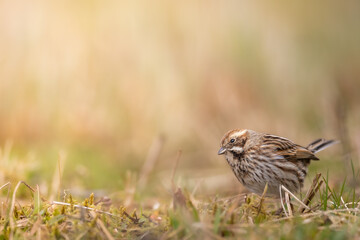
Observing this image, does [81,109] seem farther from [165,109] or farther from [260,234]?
[260,234]

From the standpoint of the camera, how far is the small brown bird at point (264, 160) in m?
4.78

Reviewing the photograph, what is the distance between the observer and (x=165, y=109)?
32.5 feet

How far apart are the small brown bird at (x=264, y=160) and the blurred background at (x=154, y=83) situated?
8.42 feet

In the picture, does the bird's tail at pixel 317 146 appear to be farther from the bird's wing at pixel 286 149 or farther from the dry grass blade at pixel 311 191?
the dry grass blade at pixel 311 191

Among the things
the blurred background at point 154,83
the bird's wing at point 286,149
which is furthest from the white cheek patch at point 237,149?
the blurred background at point 154,83

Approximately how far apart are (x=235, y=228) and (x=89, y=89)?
6.51 m

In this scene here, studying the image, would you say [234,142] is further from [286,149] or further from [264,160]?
[286,149]

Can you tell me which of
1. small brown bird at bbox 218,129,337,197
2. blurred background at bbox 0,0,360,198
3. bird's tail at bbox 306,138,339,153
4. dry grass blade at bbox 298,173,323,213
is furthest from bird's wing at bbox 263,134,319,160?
blurred background at bbox 0,0,360,198

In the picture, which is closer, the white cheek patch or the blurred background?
the white cheek patch

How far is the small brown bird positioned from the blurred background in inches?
101

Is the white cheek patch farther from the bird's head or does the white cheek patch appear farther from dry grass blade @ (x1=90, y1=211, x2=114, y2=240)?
dry grass blade @ (x1=90, y1=211, x2=114, y2=240)

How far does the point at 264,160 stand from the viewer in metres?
4.85

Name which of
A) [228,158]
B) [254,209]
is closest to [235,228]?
[254,209]

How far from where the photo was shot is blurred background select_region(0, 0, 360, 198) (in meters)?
8.95
